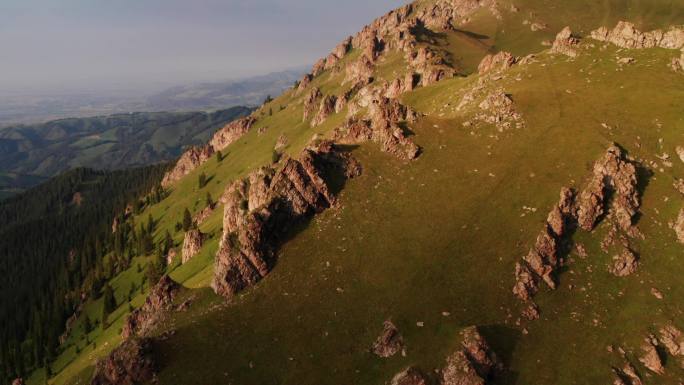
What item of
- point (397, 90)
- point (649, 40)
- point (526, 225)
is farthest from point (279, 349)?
point (397, 90)

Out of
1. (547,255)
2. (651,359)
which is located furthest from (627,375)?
(547,255)

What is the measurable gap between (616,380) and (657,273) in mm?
22990

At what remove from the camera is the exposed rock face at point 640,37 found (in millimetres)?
110750

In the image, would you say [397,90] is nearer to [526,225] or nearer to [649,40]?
[649,40]

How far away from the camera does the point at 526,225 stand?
7738 cm

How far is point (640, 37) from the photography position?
116 m

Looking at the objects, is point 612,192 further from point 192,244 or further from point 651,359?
point 192,244

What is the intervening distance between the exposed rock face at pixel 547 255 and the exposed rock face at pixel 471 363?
12.7 meters

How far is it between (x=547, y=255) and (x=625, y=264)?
12790 mm

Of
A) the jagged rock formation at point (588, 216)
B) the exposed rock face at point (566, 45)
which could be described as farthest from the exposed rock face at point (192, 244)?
the exposed rock face at point (566, 45)

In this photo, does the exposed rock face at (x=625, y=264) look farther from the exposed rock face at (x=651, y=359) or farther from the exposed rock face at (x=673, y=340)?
the exposed rock face at (x=651, y=359)

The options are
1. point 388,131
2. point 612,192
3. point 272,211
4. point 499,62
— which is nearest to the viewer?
point 612,192

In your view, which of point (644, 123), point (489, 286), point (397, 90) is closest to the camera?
point (489, 286)

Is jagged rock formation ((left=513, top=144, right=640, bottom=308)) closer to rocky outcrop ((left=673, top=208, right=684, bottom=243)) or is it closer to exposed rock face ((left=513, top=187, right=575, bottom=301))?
exposed rock face ((left=513, top=187, right=575, bottom=301))
